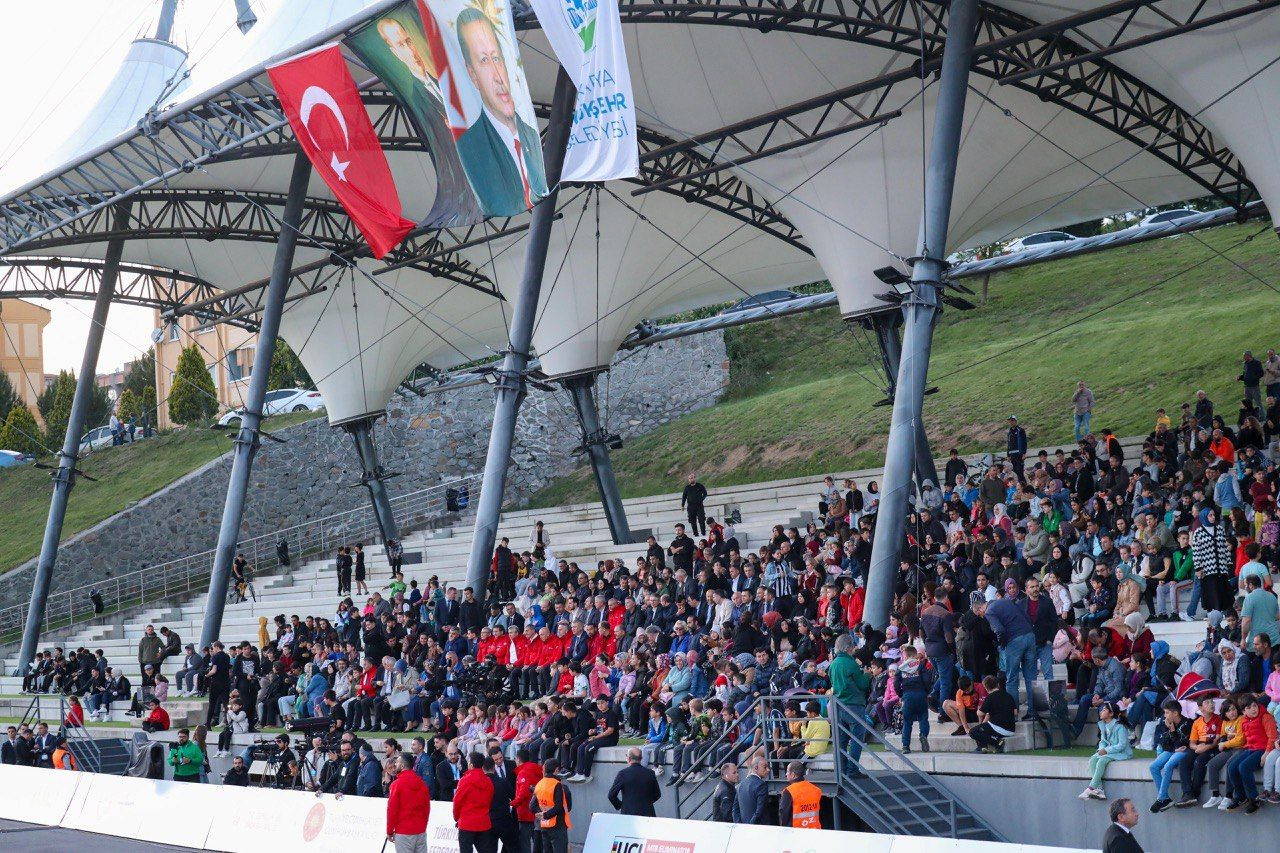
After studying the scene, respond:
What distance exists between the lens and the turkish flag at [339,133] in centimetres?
2011

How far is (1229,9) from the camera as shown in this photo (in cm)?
2167

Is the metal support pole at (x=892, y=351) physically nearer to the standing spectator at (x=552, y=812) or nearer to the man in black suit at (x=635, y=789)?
the man in black suit at (x=635, y=789)

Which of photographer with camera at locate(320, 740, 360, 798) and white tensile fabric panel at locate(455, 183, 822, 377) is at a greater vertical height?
white tensile fabric panel at locate(455, 183, 822, 377)

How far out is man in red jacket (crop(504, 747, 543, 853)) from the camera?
16.1 meters

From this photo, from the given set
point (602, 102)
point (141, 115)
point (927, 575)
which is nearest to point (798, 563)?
point (927, 575)

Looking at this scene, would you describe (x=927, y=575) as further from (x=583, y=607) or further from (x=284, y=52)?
(x=284, y=52)

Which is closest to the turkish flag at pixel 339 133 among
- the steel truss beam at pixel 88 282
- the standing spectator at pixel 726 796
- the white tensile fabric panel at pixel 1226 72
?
the standing spectator at pixel 726 796

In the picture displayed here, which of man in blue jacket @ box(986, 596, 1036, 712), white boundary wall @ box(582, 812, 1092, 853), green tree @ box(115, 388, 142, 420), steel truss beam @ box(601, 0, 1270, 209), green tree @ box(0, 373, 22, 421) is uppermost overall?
green tree @ box(0, 373, 22, 421)

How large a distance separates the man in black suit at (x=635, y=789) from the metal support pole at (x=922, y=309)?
468 centimetres

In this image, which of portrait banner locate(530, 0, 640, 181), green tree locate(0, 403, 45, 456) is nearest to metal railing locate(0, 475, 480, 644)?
green tree locate(0, 403, 45, 456)

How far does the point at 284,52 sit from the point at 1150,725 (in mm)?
16345

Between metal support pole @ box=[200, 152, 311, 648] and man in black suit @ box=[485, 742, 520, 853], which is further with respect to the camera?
metal support pole @ box=[200, 152, 311, 648]

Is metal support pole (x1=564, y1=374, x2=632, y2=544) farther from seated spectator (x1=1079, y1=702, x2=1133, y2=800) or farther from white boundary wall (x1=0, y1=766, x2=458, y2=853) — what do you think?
seated spectator (x1=1079, y1=702, x2=1133, y2=800)

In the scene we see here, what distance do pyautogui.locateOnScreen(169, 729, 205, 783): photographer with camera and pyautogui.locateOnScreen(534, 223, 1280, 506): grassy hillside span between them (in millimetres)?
21943
